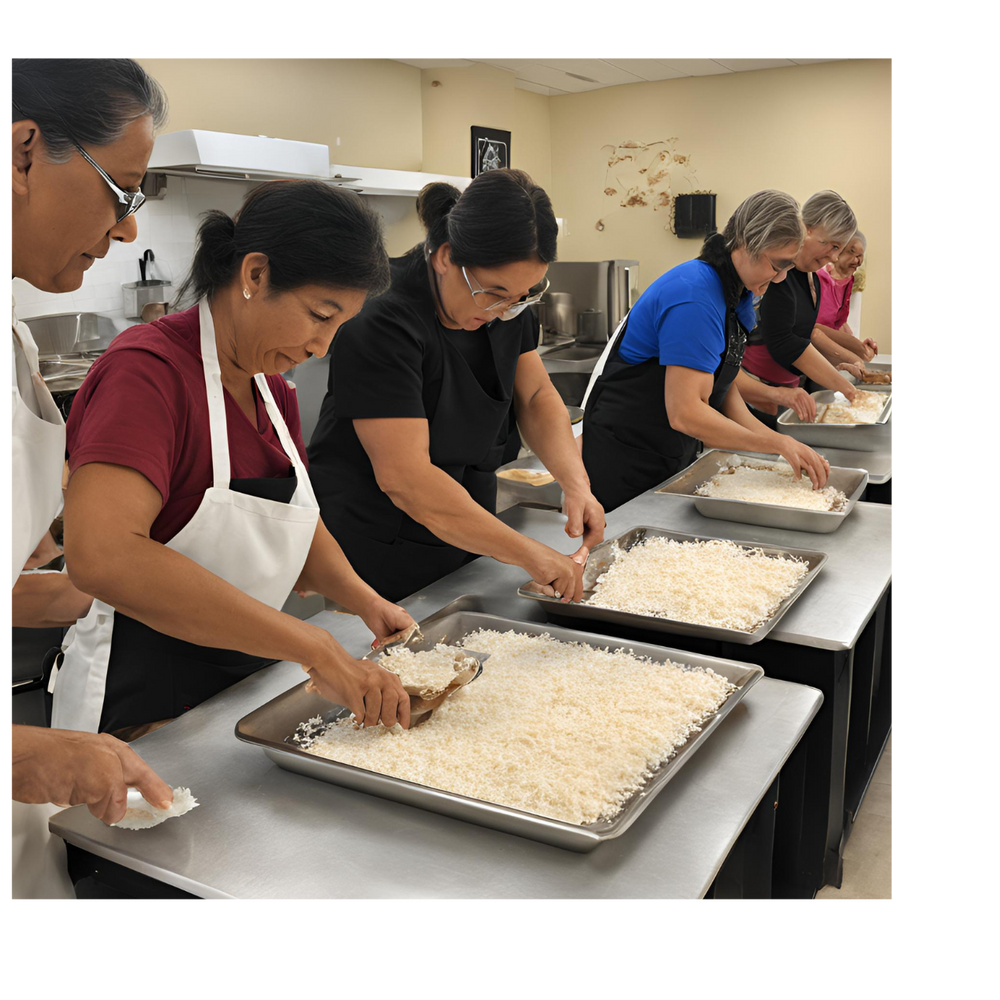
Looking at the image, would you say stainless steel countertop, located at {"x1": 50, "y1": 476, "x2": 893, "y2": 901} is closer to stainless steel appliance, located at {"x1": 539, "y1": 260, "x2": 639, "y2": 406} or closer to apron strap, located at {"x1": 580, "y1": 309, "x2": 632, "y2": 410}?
apron strap, located at {"x1": 580, "y1": 309, "x2": 632, "y2": 410}

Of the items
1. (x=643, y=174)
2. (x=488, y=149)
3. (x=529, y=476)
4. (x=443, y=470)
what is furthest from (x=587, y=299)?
(x=443, y=470)

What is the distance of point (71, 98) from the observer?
835 mm

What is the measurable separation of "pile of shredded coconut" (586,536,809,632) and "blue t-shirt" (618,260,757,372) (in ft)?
2.24

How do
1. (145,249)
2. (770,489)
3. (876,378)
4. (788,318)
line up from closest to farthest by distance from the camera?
(770,489), (788,318), (876,378), (145,249)

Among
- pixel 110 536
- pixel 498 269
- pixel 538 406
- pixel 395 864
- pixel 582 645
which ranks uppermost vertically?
pixel 498 269

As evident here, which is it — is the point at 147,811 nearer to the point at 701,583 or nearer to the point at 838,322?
the point at 701,583

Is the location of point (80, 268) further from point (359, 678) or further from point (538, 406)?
point (538, 406)

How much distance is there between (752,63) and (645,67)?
2.61 ft

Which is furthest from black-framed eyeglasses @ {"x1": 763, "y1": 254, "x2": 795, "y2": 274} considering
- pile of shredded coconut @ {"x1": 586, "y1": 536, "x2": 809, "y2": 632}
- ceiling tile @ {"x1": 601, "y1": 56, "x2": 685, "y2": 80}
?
ceiling tile @ {"x1": 601, "y1": 56, "x2": 685, "y2": 80}

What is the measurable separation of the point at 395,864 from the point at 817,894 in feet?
3.61

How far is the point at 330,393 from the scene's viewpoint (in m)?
1.71

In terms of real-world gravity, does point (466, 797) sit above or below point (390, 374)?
below

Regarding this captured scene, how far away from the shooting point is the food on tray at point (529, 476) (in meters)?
2.94

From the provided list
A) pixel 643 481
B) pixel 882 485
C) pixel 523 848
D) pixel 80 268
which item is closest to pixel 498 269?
pixel 80 268
